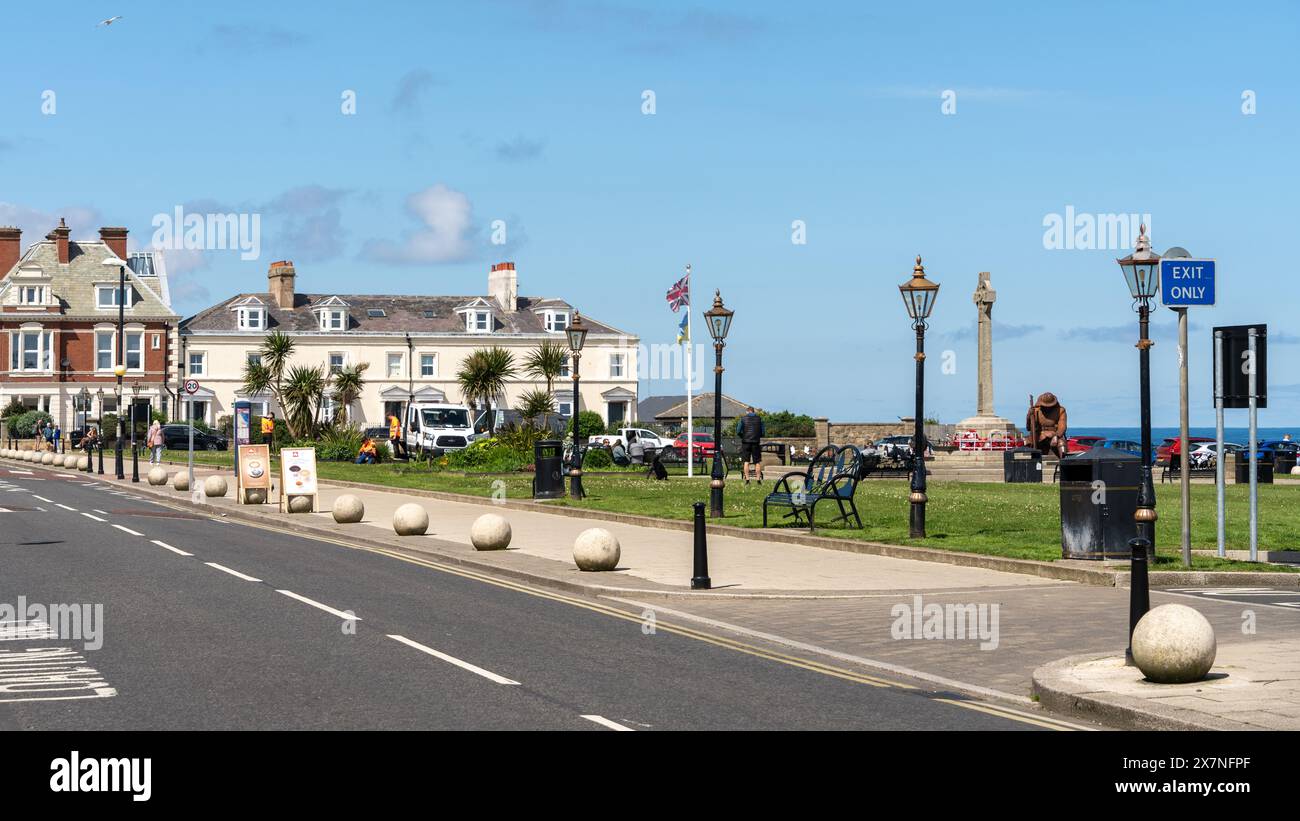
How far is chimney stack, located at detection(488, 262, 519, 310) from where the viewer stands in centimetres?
9712

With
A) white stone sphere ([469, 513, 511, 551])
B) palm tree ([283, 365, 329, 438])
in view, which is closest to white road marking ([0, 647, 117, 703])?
white stone sphere ([469, 513, 511, 551])

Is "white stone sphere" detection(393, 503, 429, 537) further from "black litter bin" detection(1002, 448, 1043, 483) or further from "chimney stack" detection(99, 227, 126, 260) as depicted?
"chimney stack" detection(99, 227, 126, 260)

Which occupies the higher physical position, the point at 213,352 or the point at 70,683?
the point at 213,352

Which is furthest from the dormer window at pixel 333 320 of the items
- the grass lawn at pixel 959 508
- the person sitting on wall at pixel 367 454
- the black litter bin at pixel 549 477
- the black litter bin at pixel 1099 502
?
the black litter bin at pixel 1099 502

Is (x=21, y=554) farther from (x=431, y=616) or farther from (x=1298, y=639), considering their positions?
(x=1298, y=639)

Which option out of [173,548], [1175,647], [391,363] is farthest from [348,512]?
[391,363]

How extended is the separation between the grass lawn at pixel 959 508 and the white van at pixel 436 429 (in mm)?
12899

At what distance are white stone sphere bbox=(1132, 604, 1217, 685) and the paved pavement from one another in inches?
37.3

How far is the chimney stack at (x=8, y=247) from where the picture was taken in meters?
91.8
